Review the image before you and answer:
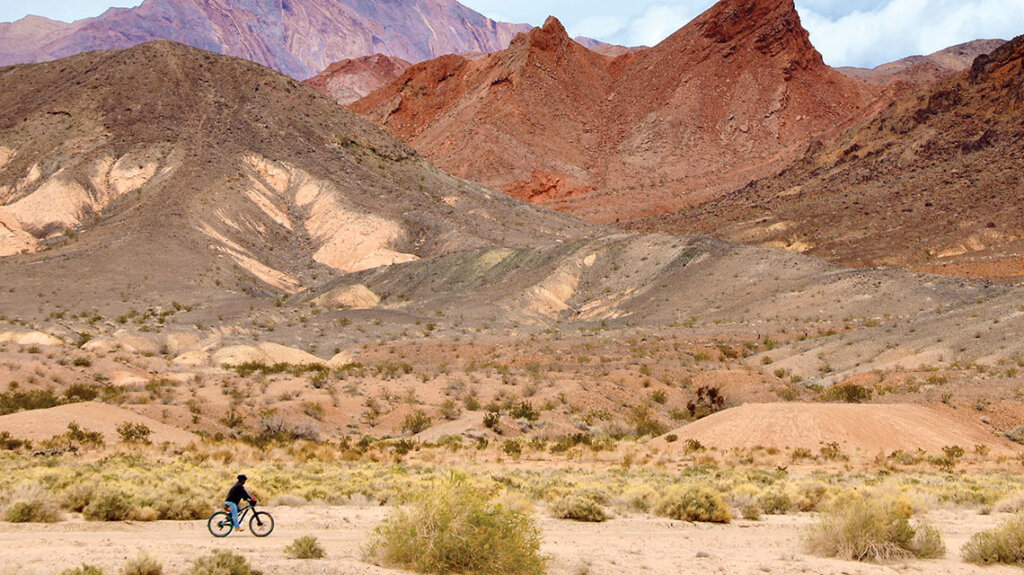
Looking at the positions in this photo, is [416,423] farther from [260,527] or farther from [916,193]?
[916,193]

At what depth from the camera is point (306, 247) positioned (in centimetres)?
8069

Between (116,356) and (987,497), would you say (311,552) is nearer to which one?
(987,497)

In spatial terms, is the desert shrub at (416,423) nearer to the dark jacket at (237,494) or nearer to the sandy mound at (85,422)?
the sandy mound at (85,422)

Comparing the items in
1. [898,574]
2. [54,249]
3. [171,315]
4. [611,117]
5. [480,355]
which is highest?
[611,117]

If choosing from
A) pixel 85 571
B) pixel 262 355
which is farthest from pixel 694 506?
pixel 262 355

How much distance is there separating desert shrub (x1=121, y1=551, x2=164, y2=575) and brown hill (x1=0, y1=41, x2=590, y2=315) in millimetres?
55852

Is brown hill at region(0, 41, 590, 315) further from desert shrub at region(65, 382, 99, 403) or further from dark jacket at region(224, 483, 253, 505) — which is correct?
dark jacket at region(224, 483, 253, 505)

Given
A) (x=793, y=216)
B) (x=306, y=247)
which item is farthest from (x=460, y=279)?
(x=793, y=216)

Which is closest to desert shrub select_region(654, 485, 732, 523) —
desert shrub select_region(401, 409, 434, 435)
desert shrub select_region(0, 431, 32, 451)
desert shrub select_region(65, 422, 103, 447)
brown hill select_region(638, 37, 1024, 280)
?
desert shrub select_region(65, 422, 103, 447)

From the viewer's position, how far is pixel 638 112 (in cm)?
14175

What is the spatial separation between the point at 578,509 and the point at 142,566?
7196mm

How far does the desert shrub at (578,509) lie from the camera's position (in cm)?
1420

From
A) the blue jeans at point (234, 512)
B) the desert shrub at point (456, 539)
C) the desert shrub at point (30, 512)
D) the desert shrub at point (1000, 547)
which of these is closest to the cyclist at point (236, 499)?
the blue jeans at point (234, 512)

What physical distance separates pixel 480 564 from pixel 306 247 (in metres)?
73.6
